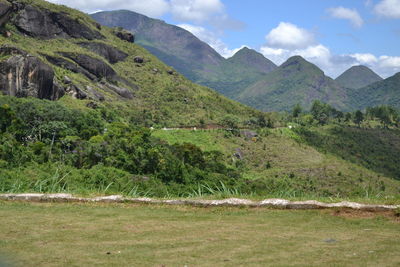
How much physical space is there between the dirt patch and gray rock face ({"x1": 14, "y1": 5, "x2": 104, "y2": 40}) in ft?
360

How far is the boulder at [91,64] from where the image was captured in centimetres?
10656

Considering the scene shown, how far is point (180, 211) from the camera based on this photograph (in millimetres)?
12125

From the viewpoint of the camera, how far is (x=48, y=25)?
114750 mm

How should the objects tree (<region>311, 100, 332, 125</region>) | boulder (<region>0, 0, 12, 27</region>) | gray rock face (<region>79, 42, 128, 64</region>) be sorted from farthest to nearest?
tree (<region>311, 100, 332, 125</region>) < gray rock face (<region>79, 42, 128, 64</region>) < boulder (<region>0, 0, 12, 27</region>)

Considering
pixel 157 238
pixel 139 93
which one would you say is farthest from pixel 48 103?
pixel 157 238

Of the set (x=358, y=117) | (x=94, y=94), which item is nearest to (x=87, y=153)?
(x=94, y=94)

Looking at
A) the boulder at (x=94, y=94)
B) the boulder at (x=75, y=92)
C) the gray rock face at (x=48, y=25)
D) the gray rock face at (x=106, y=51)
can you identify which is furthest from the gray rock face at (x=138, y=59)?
the boulder at (x=75, y=92)

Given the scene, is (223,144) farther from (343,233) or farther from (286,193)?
(343,233)

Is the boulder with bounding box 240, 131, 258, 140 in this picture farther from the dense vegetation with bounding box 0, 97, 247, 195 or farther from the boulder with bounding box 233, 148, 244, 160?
the dense vegetation with bounding box 0, 97, 247, 195

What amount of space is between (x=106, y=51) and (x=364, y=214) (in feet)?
397

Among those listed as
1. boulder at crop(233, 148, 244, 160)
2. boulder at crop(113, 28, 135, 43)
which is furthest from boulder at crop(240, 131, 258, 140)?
boulder at crop(113, 28, 135, 43)

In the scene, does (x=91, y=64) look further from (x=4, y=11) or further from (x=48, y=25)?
(x=4, y=11)

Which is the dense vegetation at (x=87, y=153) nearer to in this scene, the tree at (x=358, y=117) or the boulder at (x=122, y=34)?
the boulder at (x=122, y=34)

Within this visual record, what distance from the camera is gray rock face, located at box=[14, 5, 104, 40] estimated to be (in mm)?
108312
